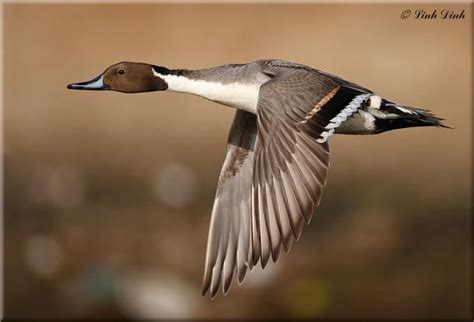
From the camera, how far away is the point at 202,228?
24.2 ft

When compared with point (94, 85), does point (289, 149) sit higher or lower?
lower

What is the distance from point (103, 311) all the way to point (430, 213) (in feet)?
7.63

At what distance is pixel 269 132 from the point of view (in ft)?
12.3

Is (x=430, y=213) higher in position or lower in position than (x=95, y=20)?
lower

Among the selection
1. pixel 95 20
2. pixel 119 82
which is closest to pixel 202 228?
pixel 95 20

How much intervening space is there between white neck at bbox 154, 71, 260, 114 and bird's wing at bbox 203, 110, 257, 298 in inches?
13.6

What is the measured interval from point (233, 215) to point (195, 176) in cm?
319

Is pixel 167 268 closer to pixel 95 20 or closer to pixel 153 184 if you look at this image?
pixel 153 184

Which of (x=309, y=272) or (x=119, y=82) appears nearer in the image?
(x=119, y=82)

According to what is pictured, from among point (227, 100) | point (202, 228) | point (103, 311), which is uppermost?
point (227, 100)

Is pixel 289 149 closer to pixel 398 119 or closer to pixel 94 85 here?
pixel 398 119

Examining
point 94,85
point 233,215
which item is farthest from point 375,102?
point 94,85

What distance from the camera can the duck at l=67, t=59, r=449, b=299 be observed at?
3.63 metres

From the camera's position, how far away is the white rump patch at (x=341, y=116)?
12.0 ft
